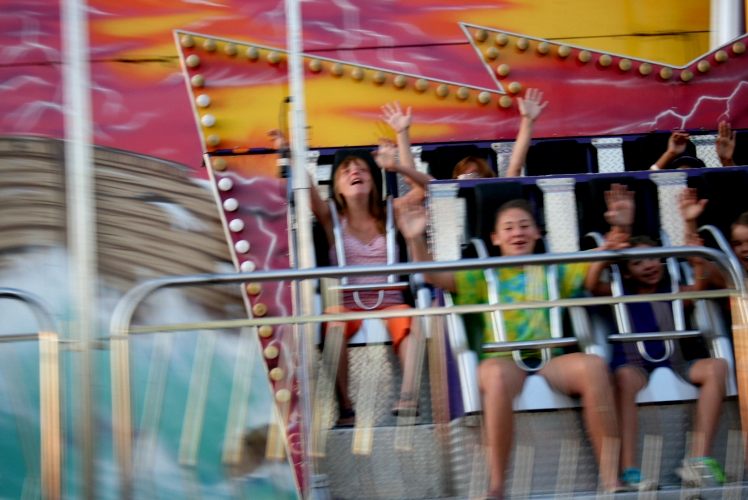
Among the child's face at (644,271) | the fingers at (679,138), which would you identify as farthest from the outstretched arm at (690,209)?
the fingers at (679,138)

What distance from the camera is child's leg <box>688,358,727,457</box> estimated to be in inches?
132

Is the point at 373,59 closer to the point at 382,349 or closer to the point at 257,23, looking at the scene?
the point at 257,23

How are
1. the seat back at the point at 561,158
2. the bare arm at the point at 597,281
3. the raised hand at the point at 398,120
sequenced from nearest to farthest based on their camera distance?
1. the bare arm at the point at 597,281
2. the raised hand at the point at 398,120
3. the seat back at the point at 561,158

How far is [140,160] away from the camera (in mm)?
4969

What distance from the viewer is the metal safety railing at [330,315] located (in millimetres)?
3217

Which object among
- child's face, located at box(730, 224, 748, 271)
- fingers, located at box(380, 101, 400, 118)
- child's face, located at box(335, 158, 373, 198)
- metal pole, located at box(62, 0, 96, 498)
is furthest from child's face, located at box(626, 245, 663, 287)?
metal pole, located at box(62, 0, 96, 498)

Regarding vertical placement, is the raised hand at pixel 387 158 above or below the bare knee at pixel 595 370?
above

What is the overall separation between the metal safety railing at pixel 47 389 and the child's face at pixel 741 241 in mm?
2275

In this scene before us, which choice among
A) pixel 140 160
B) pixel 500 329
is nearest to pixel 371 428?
pixel 500 329

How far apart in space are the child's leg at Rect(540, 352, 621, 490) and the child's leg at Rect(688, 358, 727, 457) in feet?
0.84

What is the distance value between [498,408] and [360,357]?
Answer: 456 mm

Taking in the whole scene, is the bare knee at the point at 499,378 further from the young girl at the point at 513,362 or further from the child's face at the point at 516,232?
the child's face at the point at 516,232

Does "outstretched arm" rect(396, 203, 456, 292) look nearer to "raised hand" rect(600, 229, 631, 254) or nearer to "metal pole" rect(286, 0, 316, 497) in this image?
"metal pole" rect(286, 0, 316, 497)

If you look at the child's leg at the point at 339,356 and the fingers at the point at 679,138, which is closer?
the child's leg at the point at 339,356
